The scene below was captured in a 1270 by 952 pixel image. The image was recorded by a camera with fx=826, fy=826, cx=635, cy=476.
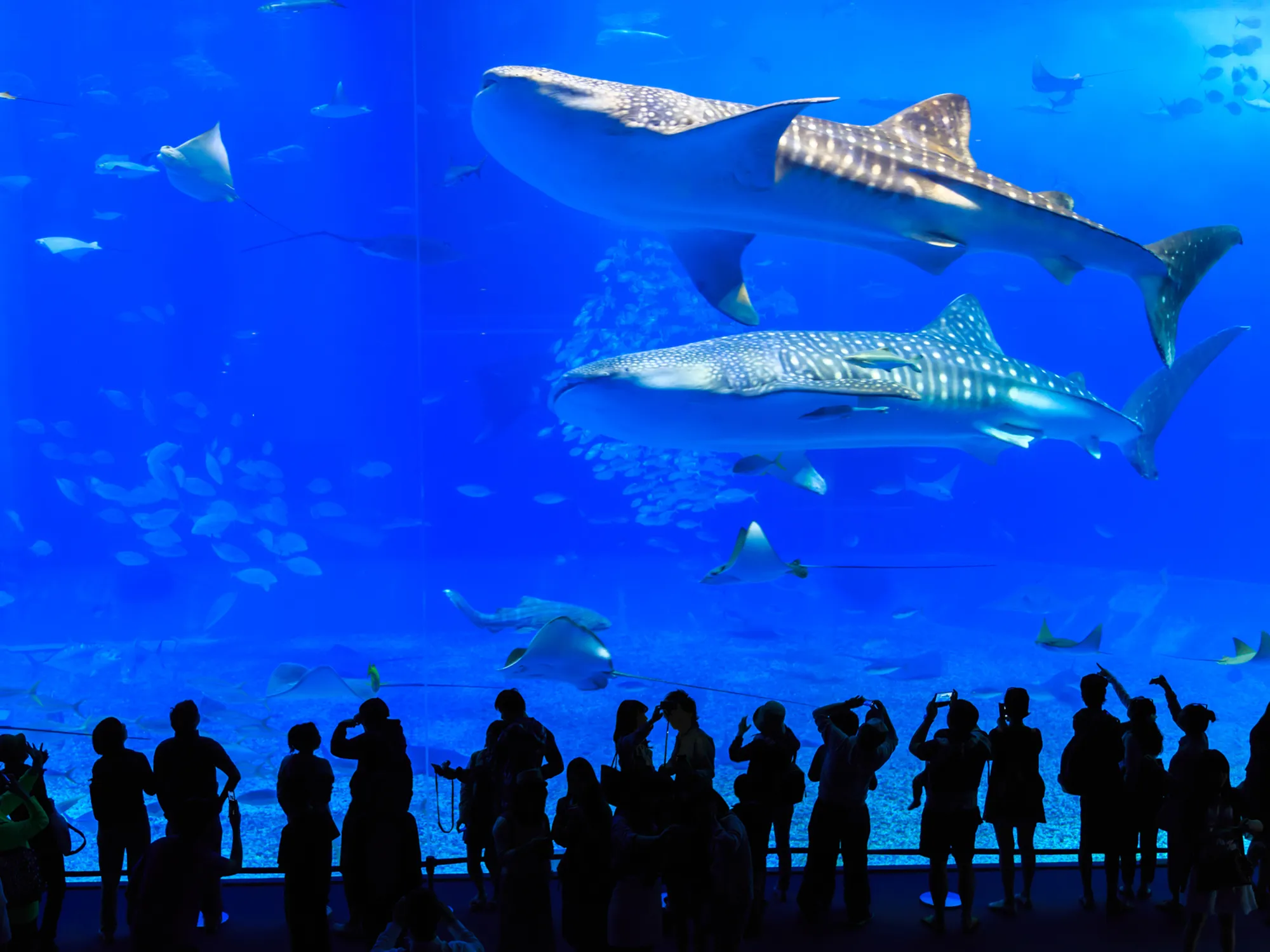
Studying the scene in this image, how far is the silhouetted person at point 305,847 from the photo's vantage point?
7.86 ft

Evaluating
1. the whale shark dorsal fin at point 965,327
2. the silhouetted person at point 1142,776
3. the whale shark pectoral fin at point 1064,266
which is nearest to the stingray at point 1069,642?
the whale shark dorsal fin at point 965,327

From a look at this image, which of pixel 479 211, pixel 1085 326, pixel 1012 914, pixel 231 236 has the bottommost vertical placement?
pixel 1012 914

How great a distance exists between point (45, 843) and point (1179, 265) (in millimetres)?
4557

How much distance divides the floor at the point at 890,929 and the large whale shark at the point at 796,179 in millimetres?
2258

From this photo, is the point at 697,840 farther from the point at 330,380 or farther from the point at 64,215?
the point at 330,380

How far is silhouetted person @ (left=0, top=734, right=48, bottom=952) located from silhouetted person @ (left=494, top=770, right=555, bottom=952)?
52.3 inches

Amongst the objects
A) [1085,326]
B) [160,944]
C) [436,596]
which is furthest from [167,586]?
[1085,326]

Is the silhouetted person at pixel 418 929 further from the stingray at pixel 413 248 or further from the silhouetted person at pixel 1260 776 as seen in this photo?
the stingray at pixel 413 248

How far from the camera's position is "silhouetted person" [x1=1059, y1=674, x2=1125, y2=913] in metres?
2.89

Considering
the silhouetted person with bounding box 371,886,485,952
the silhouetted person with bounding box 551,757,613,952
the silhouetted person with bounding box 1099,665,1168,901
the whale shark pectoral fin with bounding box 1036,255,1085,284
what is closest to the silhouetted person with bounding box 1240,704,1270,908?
the silhouetted person with bounding box 1099,665,1168,901

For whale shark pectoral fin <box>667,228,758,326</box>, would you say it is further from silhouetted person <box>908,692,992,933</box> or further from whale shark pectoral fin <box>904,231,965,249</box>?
silhouetted person <box>908,692,992,933</box>

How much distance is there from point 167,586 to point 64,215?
34.3 feet

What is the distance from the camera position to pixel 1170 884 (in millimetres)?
2893

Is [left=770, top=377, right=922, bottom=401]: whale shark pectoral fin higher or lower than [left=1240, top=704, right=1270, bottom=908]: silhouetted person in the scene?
higher
